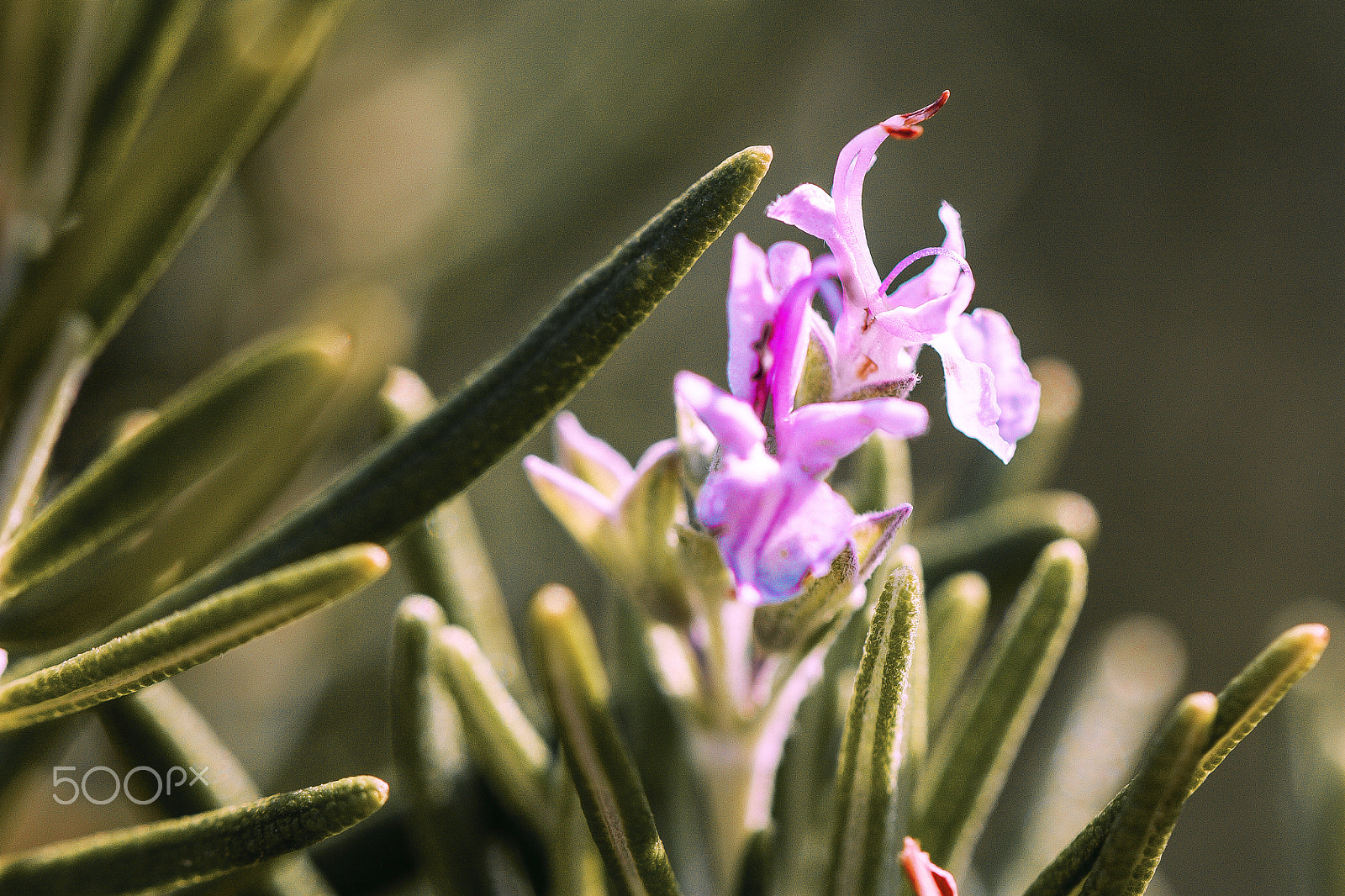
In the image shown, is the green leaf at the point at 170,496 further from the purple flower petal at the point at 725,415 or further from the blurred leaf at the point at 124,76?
the purple flower petal at the point at 725,415

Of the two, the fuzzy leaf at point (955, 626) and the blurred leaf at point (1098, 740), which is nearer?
the fuzzy leaf at point (955, 626)

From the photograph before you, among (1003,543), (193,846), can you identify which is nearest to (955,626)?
(1003,543)

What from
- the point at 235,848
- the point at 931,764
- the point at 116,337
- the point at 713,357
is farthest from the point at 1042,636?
the point at 713,357

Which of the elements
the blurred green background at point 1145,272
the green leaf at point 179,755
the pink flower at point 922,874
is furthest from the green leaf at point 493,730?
the blurred green background at point 1145,272

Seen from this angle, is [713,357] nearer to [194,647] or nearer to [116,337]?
[116,337]

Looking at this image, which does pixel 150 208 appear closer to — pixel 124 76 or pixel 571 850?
pixel 124 76

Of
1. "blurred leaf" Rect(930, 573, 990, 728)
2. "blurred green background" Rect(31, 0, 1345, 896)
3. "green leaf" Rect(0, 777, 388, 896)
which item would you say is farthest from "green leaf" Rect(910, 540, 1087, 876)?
"blurred green background" Rect(31, 0, 1345, 896)
